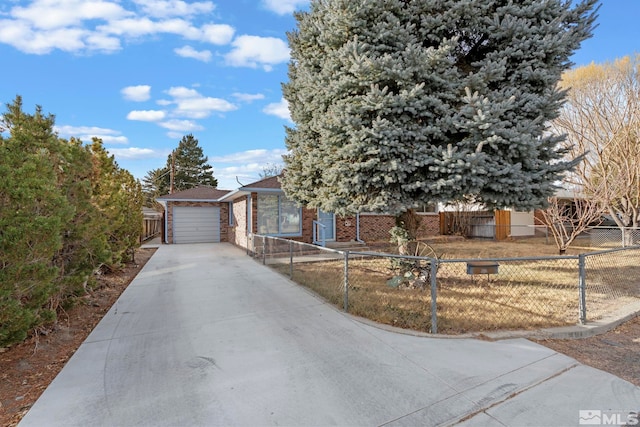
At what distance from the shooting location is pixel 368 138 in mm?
4777

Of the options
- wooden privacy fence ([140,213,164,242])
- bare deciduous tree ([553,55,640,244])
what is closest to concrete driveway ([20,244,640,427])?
bare deciduous tree ([553,55,640,244])

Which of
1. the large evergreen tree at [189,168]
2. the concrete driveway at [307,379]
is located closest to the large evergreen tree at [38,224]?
the concrete driveway at [307,379]

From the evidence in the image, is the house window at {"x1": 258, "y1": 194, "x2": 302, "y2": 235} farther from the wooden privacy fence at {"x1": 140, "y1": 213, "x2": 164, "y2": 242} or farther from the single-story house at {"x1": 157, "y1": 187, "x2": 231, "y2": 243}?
the wooden privacy fence at {"x1": 140, "y1": 213, "x2": 164, "y2": 242}

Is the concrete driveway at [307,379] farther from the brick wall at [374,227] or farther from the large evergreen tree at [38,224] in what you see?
the brick wall at [374,227]

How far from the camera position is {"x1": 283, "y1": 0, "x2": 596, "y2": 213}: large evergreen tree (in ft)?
15.4

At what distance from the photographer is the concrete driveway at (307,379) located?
7.68ft

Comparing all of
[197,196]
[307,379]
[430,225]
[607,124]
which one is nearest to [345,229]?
[430,225]

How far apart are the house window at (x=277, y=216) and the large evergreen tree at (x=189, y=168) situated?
94.4 ft

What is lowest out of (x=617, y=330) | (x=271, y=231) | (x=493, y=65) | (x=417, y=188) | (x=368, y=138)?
(x=617, y=330)

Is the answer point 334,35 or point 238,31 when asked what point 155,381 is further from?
Result: point 238,31

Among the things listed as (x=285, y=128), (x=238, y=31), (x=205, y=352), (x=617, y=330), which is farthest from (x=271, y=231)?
(x=617, y=330)

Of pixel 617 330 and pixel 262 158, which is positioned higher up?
pixel 262 158

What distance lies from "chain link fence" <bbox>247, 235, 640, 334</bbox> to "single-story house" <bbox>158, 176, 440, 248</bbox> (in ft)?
8.56

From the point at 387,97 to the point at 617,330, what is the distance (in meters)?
4.50
